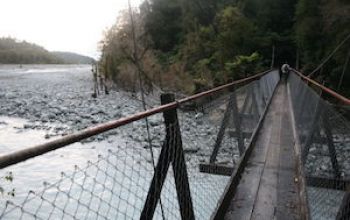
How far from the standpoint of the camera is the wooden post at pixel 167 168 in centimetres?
217

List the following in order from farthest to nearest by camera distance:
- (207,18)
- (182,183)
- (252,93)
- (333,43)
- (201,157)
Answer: (207,18) → (333,43) → (201,157) → (252,93) → (182,183)

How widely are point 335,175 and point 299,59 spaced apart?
23592 mm

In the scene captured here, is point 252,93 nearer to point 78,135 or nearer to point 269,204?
point 269,204

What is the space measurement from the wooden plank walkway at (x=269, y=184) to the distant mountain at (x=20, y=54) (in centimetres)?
6900

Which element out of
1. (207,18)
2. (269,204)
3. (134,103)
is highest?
(207,18)

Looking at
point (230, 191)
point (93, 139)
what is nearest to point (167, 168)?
point (230, 191)

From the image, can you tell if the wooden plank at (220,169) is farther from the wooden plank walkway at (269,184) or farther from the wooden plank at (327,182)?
the wooden plank at (327,182)

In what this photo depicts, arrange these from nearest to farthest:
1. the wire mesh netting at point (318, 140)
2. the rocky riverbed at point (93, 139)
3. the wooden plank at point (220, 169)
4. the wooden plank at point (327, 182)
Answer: the wire mesh netting at point (318, 140)
the wooden plank at point (327, 182)
the wooden plank at point (220, 169)
the rocky riverbed at point (93, 139)

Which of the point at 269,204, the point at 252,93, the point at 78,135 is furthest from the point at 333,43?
the point at 78,135

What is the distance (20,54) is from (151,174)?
71.2m

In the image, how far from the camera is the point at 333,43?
18594 millimetres

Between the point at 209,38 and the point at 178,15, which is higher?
the point at 178,15

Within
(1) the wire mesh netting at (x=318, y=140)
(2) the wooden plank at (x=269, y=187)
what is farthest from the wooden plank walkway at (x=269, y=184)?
(1) the wire mesh netting at (x=318, y=140)

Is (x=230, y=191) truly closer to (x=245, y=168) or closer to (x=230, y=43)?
(x=245, y=168)
